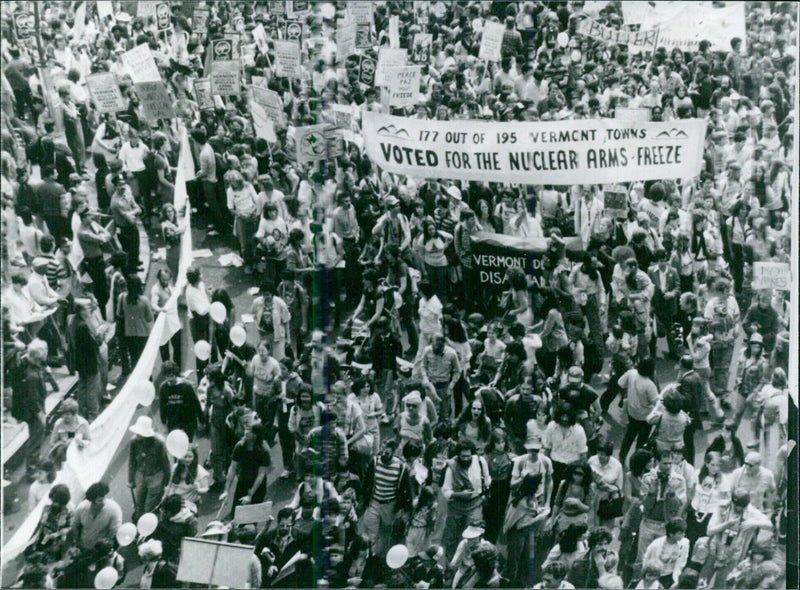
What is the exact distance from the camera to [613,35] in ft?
33.4

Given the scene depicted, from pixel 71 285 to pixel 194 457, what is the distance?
1.68 meters

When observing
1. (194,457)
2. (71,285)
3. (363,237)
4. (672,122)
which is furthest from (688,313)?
(71,285)

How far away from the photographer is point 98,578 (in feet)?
27.6

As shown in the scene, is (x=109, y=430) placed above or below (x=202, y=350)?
below

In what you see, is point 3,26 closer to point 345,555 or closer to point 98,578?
point 98,578

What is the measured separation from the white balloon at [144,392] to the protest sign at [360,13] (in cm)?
340

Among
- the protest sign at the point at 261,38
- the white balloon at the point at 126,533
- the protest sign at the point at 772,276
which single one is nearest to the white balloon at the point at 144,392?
the white balloon at the point at 126,533

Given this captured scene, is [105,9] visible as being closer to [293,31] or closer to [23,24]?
[23,24]

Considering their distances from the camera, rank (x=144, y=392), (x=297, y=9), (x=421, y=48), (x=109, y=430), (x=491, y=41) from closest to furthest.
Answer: (x=109, y=430)
(x=144, y=392)
(x=297, y=9)
(x=421, y=48)
(x=491, y=41)

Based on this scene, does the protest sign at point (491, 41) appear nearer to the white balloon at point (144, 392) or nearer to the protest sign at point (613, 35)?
the protest sign at point (613, 35)

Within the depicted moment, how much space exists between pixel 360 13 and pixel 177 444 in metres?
3.85

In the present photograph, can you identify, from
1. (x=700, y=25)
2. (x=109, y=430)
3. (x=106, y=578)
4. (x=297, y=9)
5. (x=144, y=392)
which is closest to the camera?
(x=106, y=578)

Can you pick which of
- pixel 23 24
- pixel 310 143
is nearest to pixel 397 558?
pixel 310 143

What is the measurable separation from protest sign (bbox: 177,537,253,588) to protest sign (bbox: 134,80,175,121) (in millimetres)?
3408
